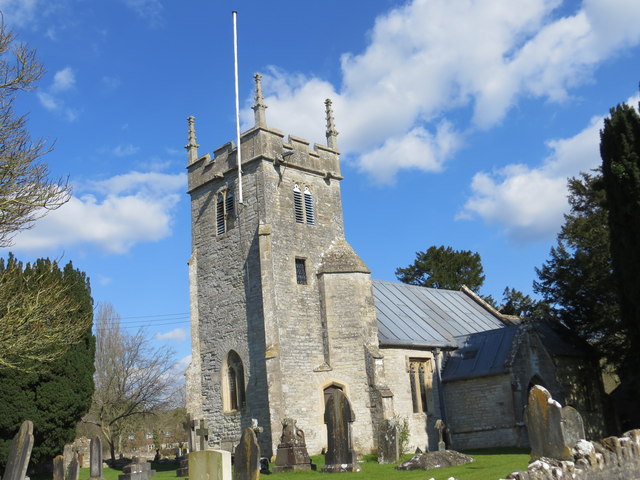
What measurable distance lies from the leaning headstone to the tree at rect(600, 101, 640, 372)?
9827 millimetres

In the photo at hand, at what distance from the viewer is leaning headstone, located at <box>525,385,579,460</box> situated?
11242 millimetres

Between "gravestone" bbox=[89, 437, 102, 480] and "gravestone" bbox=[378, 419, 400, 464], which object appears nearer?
"gravestone" bbox=[89, 437, 102, 480]

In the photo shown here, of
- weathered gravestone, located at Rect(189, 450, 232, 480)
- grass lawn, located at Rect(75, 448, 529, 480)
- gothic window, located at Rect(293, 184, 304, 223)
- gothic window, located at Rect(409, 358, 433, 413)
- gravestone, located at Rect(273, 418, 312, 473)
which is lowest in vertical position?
grass lawn, located at Rect(75, 448, 529, 480)

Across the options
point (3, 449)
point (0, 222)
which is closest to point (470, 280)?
point (3, 449)

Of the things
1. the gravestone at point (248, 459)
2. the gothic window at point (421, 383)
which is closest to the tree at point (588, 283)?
the gothic window at point (421, 383)

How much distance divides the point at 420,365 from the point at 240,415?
7.27m

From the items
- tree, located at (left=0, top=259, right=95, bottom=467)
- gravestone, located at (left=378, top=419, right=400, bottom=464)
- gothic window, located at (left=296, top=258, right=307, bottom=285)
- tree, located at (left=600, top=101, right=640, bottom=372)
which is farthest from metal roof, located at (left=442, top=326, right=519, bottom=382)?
tree, located at (left=0, top=259, right=95, bottom=467)

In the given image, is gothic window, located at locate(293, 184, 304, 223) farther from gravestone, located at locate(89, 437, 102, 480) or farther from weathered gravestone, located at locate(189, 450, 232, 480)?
weathered gravestone, located at locate(189, 450, 232, 480)

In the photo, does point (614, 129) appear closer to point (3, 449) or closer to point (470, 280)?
point (3, 449)

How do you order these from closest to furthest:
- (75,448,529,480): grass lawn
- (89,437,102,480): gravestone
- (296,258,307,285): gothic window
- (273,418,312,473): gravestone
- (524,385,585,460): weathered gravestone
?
(524,385,585,460): weathered gravestone
(75,448,529,480): grass lawn
(89,437,102,480): gravestone
(273,418,312,473): gravestone
(296,258,307,285): gothic window

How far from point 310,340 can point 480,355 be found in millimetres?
7080

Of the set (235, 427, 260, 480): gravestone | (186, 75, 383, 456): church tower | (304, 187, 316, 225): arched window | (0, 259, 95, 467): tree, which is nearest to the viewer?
(235, 427, 260, 480): gravestone

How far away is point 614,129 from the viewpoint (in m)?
20.4

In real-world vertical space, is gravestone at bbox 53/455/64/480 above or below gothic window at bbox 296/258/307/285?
below
